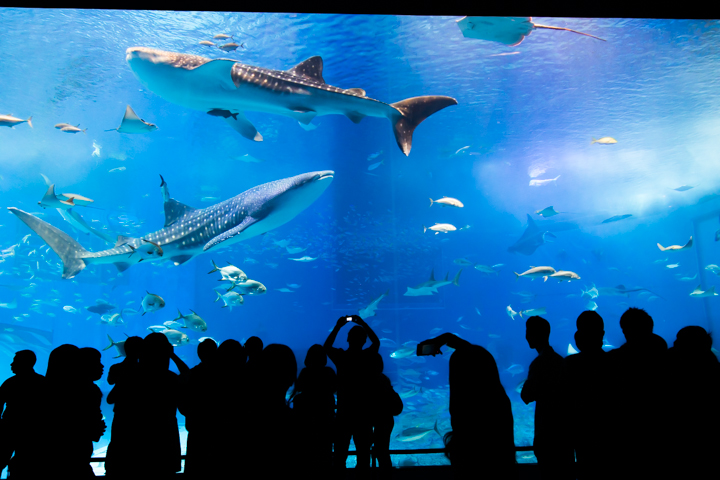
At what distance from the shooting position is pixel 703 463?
145 cm

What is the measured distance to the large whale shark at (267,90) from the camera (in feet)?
14.4

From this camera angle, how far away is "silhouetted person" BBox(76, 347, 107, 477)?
173cm

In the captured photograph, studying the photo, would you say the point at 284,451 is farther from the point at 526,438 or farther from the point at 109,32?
the point at 109,32

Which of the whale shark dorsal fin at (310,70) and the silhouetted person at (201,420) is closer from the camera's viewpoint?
the silhouetted person at (201,420)

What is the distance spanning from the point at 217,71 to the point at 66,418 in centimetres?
400

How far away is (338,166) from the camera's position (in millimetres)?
17703

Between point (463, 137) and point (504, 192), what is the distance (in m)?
9.91

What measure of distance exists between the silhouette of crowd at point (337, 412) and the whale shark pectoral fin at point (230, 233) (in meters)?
3.40

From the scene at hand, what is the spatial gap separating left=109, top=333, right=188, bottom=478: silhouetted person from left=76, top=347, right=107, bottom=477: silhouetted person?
0.34 feet

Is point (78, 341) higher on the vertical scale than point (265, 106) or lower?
lower

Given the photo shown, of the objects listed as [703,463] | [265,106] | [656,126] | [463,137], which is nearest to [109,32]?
[265,106]

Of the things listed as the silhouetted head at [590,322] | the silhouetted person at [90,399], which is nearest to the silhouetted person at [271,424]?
the silhouetted person at [90,399]

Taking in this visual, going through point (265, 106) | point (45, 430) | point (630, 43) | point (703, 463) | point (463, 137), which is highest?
point (463, 137)

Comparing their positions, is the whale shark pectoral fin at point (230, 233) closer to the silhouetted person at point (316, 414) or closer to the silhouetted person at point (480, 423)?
the silhouetted person at point (316, 414)
